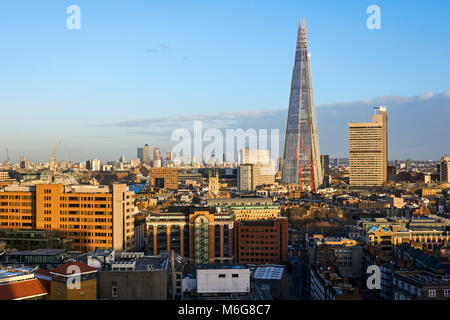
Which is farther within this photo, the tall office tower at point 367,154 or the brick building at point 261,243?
the tall office tower at point 367,154

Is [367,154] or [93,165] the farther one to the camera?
[93,165]

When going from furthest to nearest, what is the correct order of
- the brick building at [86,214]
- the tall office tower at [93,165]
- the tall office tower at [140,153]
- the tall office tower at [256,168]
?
1. the tall office tower at [140,153]
2. the tall office tower at [93,165]
3. the tall office tower at [256,168]
4. the brick building at [86,214]

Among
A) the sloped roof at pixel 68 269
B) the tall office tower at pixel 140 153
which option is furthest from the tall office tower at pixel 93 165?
the sloped roof at pixel 68 269

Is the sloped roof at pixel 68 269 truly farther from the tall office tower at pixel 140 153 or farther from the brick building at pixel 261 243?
the tall office tower at pixel 140 153

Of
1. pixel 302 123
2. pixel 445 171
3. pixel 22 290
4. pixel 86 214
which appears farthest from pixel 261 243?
pixel 445 171

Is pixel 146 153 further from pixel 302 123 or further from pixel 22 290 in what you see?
pixel 22 290

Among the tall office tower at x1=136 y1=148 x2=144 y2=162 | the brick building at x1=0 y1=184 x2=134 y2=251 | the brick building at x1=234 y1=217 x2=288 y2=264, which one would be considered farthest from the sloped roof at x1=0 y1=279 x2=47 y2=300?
the tall office tower at x1=136 y1=148 x2=144 y2=162
